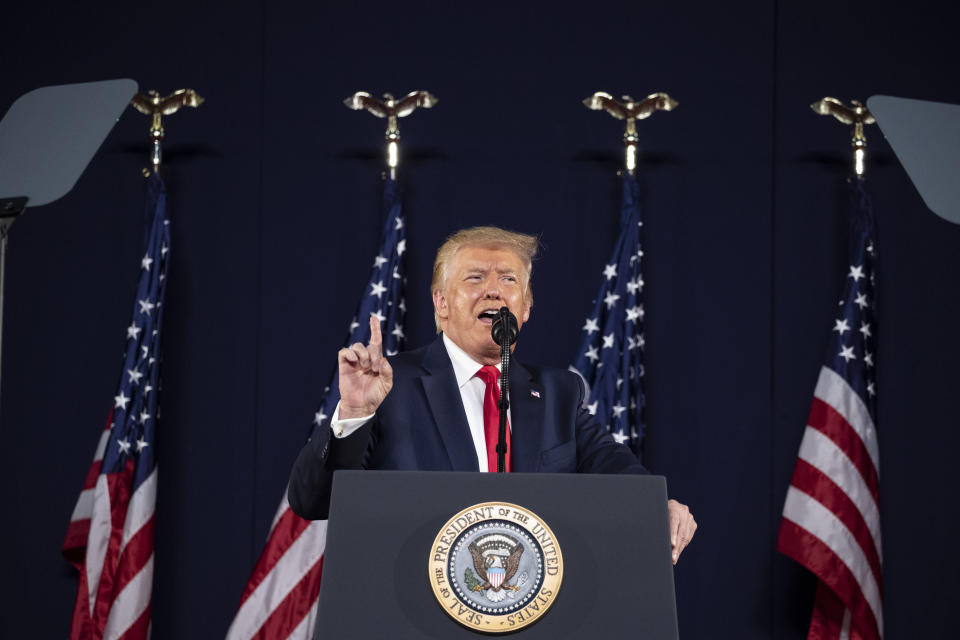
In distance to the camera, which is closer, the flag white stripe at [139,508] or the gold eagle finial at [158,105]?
the flag white stripe at [139,508]

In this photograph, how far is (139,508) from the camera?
3.79 meters

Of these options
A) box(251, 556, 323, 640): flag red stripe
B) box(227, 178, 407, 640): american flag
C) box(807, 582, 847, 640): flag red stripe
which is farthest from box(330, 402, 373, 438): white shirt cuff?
box(807, 582, 847, 640): flag red stripe

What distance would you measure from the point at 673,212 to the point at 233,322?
5.94 ft

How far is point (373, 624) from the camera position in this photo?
4.58 feet

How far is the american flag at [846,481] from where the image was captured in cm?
371

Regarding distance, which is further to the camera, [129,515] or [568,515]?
[129,515]

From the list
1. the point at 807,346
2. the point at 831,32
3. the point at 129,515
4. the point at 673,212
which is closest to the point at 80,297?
the point at 129,515

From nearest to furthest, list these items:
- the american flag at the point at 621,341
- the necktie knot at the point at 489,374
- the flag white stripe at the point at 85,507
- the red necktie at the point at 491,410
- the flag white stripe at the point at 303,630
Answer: the red necktie at the point at 491,410 → the necktie knot at the point at 489,374 → the flag white stripe at the point at 303,630 → the american flag at the point at 621,341 → the flag white stripe at the point at 85,507

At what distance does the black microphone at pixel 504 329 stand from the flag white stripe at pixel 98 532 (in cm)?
238

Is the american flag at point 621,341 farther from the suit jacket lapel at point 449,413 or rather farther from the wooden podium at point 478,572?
the wooden podium at point 478,572

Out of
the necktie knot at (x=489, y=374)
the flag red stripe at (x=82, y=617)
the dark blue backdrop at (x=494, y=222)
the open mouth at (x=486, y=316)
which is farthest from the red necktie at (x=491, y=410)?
the flag red stripe at (x=82, y=617)

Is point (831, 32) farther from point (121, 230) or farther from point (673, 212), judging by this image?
point (121, 230)

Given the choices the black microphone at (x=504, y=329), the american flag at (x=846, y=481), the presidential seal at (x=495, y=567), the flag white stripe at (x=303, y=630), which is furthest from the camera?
the american flag at (x=846, y=481)

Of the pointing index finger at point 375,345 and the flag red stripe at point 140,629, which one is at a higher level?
the pointing index finger at point 375,345
